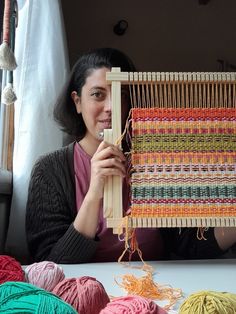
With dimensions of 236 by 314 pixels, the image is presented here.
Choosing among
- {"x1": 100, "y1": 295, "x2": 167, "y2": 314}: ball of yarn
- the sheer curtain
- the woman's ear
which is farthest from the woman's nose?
{"x1": 100, "y1": 295, "x2": 167, "y2": 314}: ball of yarn

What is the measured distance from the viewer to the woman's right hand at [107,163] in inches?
31.7

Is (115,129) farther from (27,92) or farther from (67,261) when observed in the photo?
(27,92)

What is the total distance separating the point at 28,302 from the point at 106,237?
2.06ft

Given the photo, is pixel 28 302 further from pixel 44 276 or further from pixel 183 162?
pixel 183 162

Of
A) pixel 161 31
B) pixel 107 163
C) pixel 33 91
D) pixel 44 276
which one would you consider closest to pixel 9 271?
pixel 44 276

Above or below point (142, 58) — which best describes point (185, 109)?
below

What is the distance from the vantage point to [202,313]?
38 centimetres

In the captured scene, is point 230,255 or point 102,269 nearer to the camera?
point 102,269

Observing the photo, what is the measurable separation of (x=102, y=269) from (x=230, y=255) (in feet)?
1.61

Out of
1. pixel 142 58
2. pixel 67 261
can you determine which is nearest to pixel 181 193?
pixel 67 261

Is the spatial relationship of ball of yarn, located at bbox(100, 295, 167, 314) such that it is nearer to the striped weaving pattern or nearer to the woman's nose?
the striped weaving pattern

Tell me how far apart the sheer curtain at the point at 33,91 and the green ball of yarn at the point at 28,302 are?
2.62 ft

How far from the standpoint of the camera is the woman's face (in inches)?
38.9

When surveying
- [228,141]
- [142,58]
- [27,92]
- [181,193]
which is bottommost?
[181,193]
